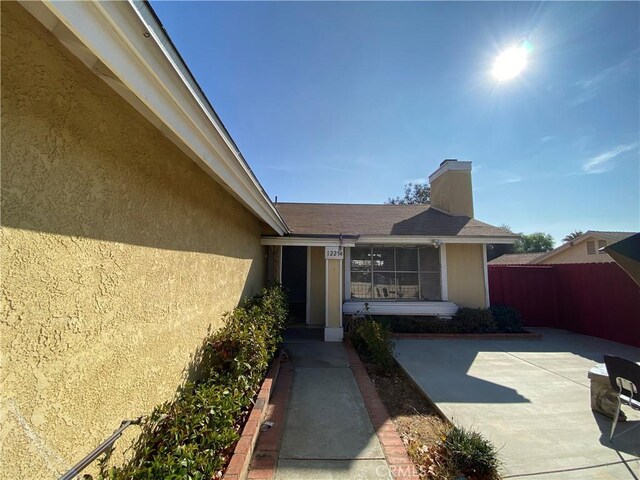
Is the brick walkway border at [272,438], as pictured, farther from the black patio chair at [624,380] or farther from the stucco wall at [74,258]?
the black patio chair at [624,380]

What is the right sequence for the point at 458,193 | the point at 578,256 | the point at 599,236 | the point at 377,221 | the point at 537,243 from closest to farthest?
1. the point at 377,221
2. the point at 458,193
3. the point at 599,236
4. the point at 578,256
5. the point at 537,243

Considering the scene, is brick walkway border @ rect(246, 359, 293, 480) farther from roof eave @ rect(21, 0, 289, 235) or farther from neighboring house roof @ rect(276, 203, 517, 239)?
neighboring house roof @ rect(276, 203, 517, 239)

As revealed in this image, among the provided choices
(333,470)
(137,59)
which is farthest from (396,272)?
(137,59)

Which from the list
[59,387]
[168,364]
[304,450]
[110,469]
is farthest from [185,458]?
[304,450]

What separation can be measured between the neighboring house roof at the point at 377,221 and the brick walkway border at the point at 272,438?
15.8 feet

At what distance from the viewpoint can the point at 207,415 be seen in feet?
8.44

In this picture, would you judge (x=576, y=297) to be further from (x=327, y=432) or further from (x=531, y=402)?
(x=327, y=432)

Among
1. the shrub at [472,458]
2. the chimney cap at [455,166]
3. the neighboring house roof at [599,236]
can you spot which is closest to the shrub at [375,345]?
the shrub at [472,458]

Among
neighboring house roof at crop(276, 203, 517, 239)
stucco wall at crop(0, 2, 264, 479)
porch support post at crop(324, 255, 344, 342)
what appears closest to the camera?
stucco wall at crop(0, 2, 264, 479)

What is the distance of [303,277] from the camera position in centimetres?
1400

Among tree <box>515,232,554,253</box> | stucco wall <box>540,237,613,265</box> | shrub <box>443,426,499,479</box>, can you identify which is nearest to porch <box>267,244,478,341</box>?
shrub <box>443,426,499,479</box>

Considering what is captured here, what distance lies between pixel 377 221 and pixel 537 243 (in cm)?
4867

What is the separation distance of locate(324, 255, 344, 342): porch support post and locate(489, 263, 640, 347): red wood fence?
7.98m

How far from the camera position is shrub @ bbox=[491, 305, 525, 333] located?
29.9 ft
